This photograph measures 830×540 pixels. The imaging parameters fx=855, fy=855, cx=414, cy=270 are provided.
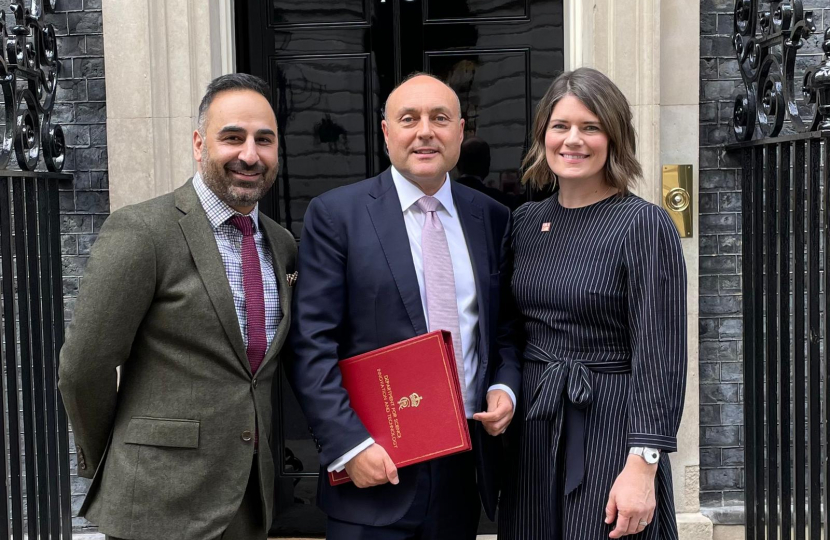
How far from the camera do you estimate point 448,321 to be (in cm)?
263

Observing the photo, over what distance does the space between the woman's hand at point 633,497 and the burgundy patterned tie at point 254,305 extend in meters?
1.09

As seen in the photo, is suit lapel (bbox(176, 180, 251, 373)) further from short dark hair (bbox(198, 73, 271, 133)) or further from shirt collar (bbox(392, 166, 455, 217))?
shirt collar (bbox(392, 166, 455, 217))

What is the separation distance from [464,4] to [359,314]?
2478mm

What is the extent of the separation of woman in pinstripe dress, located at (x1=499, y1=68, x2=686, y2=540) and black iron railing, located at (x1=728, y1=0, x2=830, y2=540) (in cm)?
111

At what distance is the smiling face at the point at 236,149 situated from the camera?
2479 millimetres

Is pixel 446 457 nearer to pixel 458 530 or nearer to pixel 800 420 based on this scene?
pixel 458 530

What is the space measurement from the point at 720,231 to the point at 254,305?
8.87 feet

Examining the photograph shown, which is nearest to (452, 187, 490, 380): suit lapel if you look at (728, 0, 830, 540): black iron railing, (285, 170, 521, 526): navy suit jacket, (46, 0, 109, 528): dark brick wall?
(285, 170, 521, 526): navy suit jacket

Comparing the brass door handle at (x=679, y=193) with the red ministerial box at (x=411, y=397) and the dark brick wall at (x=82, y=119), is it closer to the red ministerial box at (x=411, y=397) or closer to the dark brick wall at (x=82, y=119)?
the red ministerial box at (x=411, y=397)

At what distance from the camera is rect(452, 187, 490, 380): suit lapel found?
A: 2.70 m

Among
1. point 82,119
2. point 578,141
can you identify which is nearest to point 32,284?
point 82,119

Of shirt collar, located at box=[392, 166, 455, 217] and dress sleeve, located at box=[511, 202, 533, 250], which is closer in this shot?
shirt collar, located at box=[392, 166, 455, 217]

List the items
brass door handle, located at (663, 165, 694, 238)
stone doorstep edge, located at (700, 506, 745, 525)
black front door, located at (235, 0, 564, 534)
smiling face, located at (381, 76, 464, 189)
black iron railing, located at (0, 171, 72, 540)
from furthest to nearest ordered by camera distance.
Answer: black front door, located at (235, 0, 564, 534), stone doorstep edge, located at (700, 506, 745, 525), brass door handle, located at (663, 165, 694, 238), black iron railing, located at (0, 171, 72, 540), smiling face, located at (381, 76, 464, 189)

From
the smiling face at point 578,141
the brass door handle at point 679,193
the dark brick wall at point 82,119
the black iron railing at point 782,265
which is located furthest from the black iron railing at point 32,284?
the black iron railing at point 782,265
